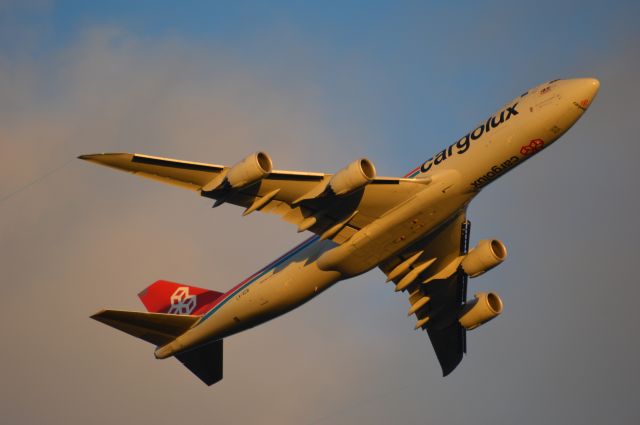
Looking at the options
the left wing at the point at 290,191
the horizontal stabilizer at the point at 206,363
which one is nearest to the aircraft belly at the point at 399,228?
the left wing at the point at 290,191

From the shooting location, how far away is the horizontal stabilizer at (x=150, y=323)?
4338cm

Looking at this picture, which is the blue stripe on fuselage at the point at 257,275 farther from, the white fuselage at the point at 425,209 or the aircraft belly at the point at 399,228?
the aircraft belly at the point at 399,228

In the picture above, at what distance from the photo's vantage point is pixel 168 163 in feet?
121

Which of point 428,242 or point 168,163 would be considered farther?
point 428,242

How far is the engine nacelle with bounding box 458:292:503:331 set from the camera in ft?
155

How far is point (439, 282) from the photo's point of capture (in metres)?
47.5

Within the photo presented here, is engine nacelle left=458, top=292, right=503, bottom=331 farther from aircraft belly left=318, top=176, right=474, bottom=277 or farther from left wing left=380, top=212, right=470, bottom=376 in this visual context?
aircraft belly left=318, top=176, right=474, bottom=277

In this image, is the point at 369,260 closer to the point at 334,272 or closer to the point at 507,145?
the point at 334,272

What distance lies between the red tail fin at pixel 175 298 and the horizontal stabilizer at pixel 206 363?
2247mm

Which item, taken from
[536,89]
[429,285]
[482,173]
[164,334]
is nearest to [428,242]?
[429,285]

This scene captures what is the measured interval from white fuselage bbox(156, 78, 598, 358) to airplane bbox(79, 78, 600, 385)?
0.05 metres

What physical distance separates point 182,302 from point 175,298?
770 millimetres

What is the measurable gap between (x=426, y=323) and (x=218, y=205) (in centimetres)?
1644

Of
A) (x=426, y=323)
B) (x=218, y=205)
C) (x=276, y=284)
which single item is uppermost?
(x=218, y=205)
